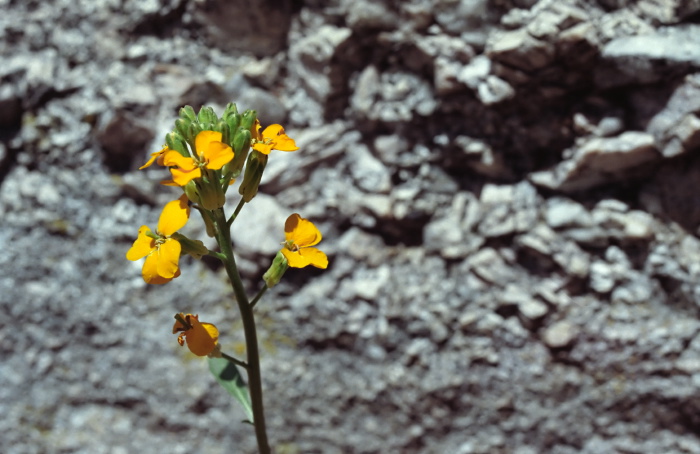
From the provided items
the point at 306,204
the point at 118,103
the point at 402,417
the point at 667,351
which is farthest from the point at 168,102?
the point at 667,351

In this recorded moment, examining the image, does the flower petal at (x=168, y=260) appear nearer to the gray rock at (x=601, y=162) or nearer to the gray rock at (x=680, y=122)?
the gray rock at (x=601, y=162)

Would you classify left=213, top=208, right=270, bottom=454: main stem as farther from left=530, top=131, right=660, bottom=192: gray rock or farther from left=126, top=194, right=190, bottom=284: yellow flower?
left=530, top=131, right=660, bottom=192: gray rock

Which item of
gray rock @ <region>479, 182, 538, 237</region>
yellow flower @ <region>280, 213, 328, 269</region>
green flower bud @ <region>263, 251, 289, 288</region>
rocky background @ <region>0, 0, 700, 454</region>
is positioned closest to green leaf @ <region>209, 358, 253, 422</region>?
green flower bud @ <region>263, 251, 289, 288</region>

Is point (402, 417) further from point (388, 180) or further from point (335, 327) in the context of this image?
point (388, 180)

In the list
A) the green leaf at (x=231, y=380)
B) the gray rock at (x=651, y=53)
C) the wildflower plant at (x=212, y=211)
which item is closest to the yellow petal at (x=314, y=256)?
the wildflower plant at (x=212, y=211)

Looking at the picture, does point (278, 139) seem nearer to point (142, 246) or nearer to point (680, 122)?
point (142, 246)

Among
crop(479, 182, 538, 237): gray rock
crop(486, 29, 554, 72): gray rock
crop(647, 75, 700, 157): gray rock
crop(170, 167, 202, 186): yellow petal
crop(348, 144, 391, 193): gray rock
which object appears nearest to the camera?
crop(170, 167, 202, 186): yellow petal

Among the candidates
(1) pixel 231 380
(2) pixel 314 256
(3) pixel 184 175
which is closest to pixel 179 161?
(3) pixel 184 175

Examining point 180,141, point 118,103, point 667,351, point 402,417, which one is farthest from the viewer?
point 118,103
